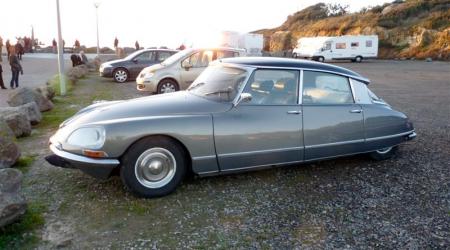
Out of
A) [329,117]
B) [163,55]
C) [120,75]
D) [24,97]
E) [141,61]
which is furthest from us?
[141,61]

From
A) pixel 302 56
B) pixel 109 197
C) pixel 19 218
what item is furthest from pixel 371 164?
pixel 302 56

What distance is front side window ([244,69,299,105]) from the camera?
4719 millimetres

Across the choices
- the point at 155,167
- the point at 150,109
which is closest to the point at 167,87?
the point at 150,109

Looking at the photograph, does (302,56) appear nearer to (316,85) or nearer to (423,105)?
(423,105)

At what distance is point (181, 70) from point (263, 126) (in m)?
7.77

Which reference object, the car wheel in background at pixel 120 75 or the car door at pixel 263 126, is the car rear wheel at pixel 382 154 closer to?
the car door at pixel 263 126

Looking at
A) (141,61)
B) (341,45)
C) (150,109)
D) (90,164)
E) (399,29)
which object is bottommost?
(90,164)

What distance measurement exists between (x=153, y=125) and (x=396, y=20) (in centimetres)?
5489

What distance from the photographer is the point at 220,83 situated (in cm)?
498

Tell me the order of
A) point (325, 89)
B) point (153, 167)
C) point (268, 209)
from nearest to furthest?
1. point (268, 209)
2. point (153, 167)
3. point (325, 89)

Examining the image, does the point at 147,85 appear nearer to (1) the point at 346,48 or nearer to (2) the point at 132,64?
(2) the point at 132,64

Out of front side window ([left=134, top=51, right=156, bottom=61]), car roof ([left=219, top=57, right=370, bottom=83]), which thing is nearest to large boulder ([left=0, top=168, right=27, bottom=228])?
car roof ([left=219, top=57, right=370, bottom=83])

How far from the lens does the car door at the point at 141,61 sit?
1689 cm

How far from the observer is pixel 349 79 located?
209 inches
